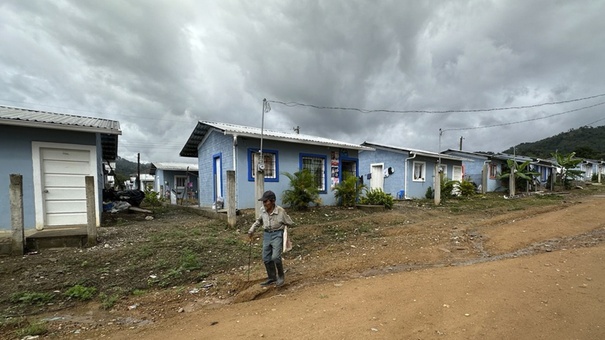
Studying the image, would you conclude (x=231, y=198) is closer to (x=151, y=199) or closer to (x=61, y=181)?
(x=61, y=181)

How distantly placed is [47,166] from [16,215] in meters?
2.64

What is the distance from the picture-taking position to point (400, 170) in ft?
60.2

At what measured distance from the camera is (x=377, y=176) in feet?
65.0

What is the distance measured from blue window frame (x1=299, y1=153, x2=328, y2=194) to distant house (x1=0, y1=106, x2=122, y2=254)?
24.8ft

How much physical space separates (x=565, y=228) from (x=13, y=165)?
15.2 m

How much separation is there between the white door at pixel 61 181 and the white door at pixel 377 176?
15.9 metres

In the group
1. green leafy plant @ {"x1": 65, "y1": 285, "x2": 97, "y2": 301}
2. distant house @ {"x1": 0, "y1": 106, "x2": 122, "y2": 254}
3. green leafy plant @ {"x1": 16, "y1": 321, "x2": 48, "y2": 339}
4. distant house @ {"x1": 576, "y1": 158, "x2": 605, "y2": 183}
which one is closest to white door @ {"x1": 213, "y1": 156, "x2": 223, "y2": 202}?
distant house @ {"x1": 0, "y1": 106, "x2": 122, "y2": 254}

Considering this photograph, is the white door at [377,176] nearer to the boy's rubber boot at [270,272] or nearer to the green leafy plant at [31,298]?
the boy's rubber boot at [270,272]

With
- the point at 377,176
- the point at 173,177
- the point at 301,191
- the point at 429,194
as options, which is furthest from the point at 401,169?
the point at 173,177

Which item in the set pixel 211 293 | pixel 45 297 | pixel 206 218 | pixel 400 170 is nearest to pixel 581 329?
pixel 211 293

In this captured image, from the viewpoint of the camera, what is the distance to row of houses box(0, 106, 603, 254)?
24.6 feet

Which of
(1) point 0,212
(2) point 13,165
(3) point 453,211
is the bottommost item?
(3) point 453,211

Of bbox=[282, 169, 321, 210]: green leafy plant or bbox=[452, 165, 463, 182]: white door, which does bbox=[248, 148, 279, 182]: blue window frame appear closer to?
bbox=[282, 169, 321, 210]: green leafy plant

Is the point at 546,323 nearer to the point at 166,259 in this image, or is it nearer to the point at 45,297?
the point at 166,259
